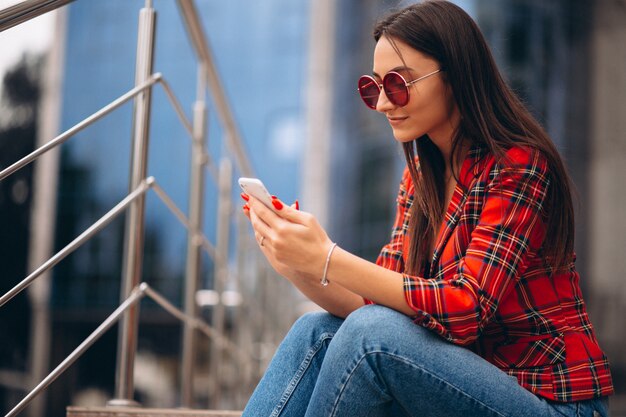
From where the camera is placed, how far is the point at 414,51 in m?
1.56

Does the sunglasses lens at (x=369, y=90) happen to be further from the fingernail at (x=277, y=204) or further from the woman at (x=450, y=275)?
the fingernail at (x=277, y=204)

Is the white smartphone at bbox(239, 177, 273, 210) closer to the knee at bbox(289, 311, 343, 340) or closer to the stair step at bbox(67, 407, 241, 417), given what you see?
the knee at bbox(289, 311, 343, 340)

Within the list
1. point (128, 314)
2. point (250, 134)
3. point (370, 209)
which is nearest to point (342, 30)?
point (250, 134)

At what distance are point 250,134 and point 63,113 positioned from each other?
603cm

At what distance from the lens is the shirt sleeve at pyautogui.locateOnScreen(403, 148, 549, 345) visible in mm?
1341

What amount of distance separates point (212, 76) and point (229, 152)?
67 centimetres

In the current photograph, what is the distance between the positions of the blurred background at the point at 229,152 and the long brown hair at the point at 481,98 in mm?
192

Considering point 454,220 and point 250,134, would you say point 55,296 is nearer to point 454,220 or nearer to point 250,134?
point 250,134

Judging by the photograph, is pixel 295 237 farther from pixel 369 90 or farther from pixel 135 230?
pixel 135 230

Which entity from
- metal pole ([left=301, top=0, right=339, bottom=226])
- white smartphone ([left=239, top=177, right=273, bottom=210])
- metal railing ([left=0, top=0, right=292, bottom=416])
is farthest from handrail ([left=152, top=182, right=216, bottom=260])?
metal pole ([left=301, top=0, right=339, bottom=226])

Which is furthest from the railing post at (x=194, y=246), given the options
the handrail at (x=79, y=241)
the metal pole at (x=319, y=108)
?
the metal pole at (x=319, y=108)

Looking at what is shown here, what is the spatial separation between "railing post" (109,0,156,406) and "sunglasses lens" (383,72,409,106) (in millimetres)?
755

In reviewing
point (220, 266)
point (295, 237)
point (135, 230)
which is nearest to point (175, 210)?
point (135, 230)

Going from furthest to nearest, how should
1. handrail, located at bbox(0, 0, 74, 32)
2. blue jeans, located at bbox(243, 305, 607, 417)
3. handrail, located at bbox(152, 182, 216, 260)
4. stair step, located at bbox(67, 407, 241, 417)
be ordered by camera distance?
1. handrail, located at bbox(152, 182, 216, 260)
2. stair step, located at bbox(67, 407, 241, 417)
3. handrail, located at bbox(0, 0, 74, 32)
4. blue jeans, located at bbox(243, 305, 607, 417)
